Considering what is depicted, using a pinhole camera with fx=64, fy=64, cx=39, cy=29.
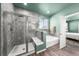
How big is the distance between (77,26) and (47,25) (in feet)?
8.20

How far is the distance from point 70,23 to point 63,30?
3.45 meters

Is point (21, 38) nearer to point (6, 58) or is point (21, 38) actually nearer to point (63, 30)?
point (6, 58)

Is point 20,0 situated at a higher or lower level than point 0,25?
higher

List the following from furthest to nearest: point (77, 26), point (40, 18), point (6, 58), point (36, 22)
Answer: point (77, 26), point (40, 18), point (36, 22), point (6, 58)

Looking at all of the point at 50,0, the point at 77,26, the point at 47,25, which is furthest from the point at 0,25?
the point at 77,26

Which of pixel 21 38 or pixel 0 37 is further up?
pixel 0 37

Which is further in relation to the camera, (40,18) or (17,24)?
(40,18)

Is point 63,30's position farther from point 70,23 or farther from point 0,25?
point 70,23

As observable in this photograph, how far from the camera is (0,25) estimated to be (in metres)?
1.63

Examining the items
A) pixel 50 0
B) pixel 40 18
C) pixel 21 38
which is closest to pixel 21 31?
pixel 21 38

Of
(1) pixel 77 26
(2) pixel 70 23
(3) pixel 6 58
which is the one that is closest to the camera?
(3) pixel 6 58

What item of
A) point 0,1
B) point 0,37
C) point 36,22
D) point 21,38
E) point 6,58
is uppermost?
point 0,1

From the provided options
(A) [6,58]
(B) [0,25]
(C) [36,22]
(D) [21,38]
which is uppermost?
(C) [36,22]

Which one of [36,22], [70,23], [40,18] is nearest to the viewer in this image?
[36,22]
